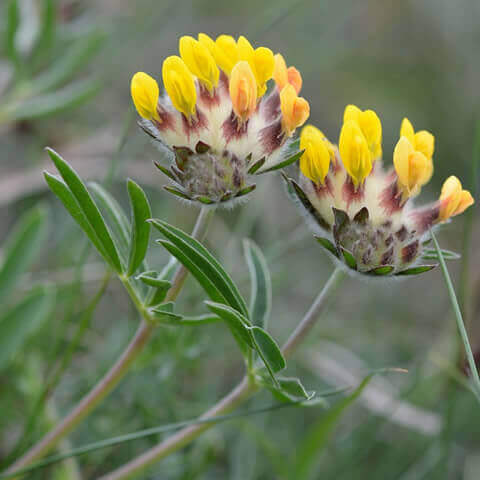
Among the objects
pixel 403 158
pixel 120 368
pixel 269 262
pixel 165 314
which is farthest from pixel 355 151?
pixel 269 262

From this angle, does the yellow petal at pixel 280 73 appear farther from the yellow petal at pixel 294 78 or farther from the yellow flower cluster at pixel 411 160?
the yellow flower cluster at pixel 411 160

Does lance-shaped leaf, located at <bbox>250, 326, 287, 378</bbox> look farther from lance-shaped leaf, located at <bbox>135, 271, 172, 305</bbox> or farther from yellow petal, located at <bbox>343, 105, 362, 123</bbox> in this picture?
yellow petal, located at <bbox>343, 105, 362, 123</bbox>

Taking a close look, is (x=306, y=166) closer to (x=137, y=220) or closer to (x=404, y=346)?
(x=137, y=220)

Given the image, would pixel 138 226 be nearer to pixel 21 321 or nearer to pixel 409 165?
pixel 409 165

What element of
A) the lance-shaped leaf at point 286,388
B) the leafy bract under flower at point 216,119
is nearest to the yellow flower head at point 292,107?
the leafy bract under flower at point 216,119

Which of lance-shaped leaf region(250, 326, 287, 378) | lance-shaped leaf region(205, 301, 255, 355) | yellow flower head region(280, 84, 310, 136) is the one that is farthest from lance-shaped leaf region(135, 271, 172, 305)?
yellow flower head region(280, 84, 310, 136)

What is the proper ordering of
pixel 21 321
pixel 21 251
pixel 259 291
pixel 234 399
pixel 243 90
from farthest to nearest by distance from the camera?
pixel 21 251 < pixel 21 321 < pixel 259 291 < pixel 234 399 < pixel 243 90
